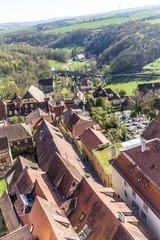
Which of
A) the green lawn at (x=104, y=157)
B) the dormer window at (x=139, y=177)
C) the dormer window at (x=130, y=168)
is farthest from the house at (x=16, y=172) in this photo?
the dormer window at (x=139, y=177)

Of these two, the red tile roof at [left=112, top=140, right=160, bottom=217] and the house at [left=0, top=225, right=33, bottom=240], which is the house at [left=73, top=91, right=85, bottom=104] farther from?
the house at [left=0, top=225, right=33, bottom=240]

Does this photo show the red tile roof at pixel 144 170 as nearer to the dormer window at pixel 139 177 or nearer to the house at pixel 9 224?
the dormer window at pixel 139 177

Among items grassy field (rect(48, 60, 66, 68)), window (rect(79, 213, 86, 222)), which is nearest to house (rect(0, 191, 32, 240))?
window (rect(79, 213, 86, 222))

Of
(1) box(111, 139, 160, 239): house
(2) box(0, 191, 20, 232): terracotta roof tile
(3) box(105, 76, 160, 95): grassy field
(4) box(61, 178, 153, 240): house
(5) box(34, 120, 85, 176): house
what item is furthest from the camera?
(3) box(105, 76, 160, 95): grassy field

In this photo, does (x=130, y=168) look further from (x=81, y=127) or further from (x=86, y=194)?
(x=81, y=127)

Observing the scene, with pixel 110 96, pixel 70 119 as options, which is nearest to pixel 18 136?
pixel 70 119

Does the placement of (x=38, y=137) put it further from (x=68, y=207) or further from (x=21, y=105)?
(x=21, y=105)
